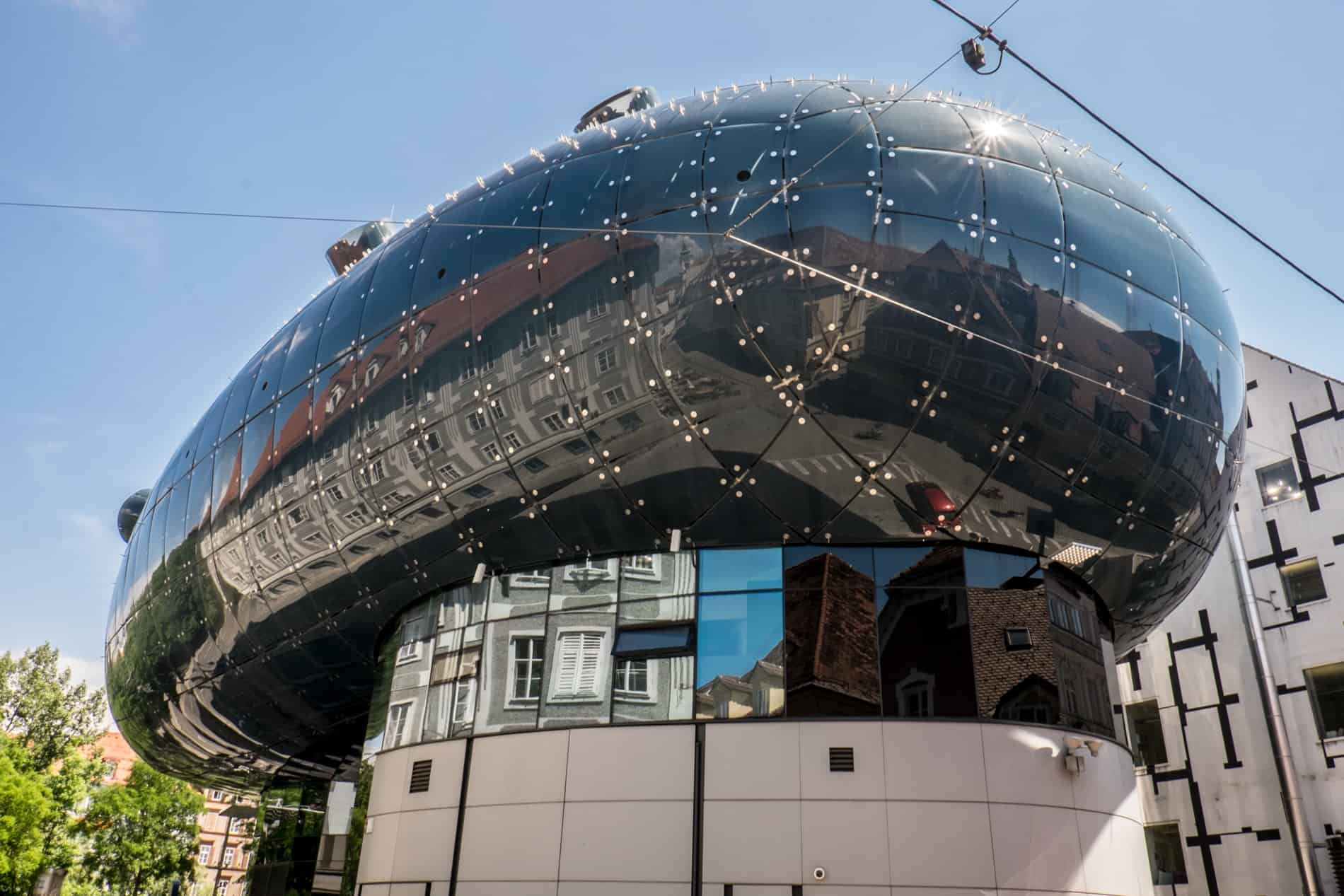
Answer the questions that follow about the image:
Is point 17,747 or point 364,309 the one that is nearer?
point 364,309

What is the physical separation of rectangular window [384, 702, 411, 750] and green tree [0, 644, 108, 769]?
41266mm

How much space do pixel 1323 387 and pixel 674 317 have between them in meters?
18.8

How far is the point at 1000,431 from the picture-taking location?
11.9m

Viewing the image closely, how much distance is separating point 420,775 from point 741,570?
17.1 feet

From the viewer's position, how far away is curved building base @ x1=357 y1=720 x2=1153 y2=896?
11.0 meters

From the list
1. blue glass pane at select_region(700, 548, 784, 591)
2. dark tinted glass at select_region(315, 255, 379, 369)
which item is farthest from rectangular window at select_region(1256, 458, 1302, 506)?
dark tinted glass at select_region(315, 255, 379, 369)

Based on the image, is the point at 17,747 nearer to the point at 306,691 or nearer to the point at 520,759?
the point at 306,691

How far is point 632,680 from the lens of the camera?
12305mm

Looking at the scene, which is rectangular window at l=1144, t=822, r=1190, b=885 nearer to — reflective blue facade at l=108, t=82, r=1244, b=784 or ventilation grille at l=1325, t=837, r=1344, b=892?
ventilation grille at l=1325, t=837, r=1344, b=892

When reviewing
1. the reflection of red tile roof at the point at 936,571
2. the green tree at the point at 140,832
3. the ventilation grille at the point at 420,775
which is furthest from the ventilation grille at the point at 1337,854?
the green tree at the point at 140,832

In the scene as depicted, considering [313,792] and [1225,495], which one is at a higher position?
[1225,495]

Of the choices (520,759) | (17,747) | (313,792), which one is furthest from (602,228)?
(17,747)

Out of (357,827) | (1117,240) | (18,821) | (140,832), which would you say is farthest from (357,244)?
(140,832)

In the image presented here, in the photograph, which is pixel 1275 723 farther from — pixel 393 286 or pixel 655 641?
pixel 393 286
